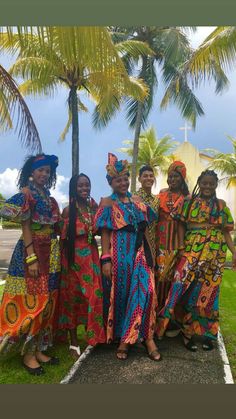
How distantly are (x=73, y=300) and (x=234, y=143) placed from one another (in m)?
17.1

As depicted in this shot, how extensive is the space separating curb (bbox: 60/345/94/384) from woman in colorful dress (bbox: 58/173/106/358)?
75 mm

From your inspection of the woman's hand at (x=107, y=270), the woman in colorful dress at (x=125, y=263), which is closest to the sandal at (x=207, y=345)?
the woman in colorful dress at (x=125, y=263)

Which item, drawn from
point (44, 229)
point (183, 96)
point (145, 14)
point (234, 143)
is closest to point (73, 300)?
point (44, 229)

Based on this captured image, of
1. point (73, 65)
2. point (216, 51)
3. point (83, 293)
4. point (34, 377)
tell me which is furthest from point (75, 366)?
point (216, 51)

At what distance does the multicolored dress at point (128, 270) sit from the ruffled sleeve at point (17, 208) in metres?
0.63

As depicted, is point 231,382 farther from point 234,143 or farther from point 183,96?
point 234,143

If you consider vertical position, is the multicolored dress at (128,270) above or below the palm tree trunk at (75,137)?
below

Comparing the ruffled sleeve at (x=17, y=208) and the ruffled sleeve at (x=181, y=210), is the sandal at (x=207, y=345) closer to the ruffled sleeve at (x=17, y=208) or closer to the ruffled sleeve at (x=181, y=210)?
the ruffled sleeve at (x=181, y=210)

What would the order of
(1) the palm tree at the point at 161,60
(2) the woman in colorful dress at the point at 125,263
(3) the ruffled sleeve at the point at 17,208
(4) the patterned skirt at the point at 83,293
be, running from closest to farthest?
(3) the ruffled sleeve at the point at 17,208
(2) the woman in colorful dress at the point at 125,263
(4) the patterned skirt at the point at 83,293
(1) the palm tree at the point at 161,60

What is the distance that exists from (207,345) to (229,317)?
155cm

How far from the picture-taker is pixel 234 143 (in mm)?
19000

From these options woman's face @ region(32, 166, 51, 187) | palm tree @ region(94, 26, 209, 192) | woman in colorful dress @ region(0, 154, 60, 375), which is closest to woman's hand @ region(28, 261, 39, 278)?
woman in colorful dress @ region(0, 154, 60, 375)

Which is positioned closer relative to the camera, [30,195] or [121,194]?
[30,195]

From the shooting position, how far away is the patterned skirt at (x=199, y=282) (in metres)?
3.68
